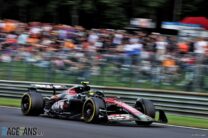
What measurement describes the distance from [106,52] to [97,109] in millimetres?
5426

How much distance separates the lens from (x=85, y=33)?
1950cm

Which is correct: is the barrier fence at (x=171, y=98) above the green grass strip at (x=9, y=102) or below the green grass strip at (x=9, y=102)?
above

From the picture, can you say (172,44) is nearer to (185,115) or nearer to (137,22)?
(185,115)

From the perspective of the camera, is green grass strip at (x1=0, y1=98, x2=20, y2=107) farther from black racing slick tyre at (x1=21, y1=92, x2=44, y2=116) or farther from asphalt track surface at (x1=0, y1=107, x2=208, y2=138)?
asphalt track surface at (x1=0, y1=107, x2=208, y2=138)

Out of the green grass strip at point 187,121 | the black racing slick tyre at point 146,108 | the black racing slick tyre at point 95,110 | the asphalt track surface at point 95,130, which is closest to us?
the asphalt track surface at point 95,130

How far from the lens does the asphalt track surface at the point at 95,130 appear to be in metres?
9.90

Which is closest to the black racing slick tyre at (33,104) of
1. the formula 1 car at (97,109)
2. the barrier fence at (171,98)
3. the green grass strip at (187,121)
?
the formula 1 car at (97,109)

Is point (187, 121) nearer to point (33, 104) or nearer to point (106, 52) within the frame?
point (33, 104)

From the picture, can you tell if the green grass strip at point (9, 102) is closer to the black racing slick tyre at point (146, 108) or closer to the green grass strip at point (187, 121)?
the green grass strip at point (187, 121)

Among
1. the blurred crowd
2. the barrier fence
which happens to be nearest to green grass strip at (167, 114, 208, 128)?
the barrier fence

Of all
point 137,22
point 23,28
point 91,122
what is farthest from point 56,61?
point 91,122

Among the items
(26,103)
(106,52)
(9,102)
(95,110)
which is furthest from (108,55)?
(95,110)

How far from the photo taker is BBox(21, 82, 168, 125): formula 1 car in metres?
11.5

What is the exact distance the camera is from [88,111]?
38.9 feet
